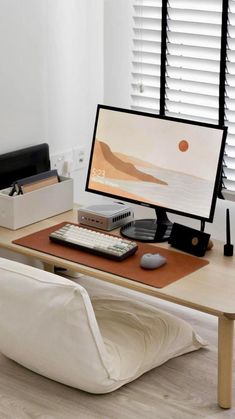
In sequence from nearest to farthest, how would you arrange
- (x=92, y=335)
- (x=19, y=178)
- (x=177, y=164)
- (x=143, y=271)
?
(x=92, y=335)
(x=143, y=271)
(x=177, y=164)
(x=19, y=178)

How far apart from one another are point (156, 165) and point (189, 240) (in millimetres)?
314

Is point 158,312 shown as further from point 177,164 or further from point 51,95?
point 51,95

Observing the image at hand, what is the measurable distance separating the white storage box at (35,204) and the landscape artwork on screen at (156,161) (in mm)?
190

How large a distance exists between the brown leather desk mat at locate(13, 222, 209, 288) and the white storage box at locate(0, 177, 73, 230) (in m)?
0.12

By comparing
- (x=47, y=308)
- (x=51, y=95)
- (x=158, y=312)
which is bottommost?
(x=158, y=312)

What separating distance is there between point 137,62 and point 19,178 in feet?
Answer: 2.74

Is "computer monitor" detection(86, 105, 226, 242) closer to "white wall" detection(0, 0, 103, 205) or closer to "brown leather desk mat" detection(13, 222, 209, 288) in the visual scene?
"brown leather desk mat" detection(13, 222, 209, 288)

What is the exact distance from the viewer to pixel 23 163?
3.57m

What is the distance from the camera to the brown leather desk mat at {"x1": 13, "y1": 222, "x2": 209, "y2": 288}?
2.85 m

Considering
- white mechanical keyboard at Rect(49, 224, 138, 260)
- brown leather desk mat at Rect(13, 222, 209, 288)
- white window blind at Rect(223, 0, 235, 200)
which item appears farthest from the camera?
white window blind at Rect(223, 0, 235, 200)

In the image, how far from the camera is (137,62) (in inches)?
155

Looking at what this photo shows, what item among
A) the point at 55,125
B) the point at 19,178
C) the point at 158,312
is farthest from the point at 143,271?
the point at 55,125

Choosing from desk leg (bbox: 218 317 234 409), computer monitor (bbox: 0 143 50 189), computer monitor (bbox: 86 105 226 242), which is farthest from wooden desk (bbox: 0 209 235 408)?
computer monitor (bbox: 0 143 50 189)

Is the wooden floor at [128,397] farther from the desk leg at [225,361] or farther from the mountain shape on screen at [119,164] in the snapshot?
the mountain shape on screen at [119,164]
